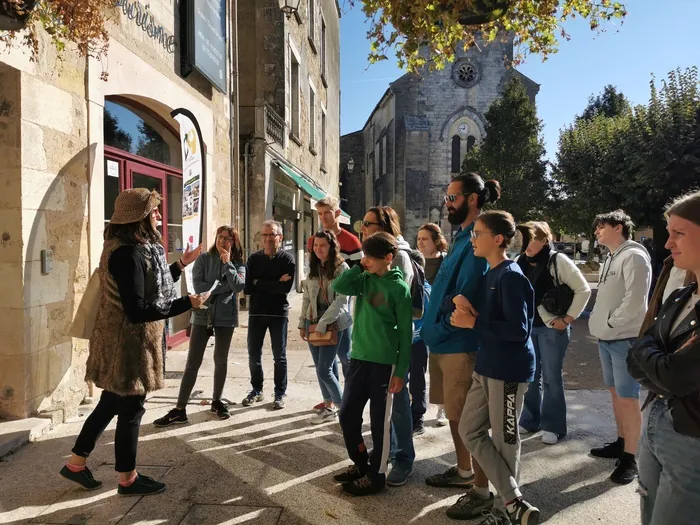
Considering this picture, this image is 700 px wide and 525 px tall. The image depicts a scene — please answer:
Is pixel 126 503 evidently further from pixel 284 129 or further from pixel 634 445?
pixel 284 129

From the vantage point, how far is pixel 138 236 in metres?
3.02

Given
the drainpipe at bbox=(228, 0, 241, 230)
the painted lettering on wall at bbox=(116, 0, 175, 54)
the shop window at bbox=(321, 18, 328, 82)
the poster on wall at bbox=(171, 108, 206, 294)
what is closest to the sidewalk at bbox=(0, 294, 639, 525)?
the poster on wall at bbox=(171, 108, 206, 294)

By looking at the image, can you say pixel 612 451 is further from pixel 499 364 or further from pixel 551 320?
pixel 499 364

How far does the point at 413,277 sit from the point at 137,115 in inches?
168

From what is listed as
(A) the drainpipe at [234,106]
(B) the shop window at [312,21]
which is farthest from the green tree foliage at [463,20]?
(B) the shop window at [312,21]

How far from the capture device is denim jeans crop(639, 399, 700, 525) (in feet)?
5.49

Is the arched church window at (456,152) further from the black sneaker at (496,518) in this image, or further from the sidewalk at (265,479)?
the black sneaker at (496,518)

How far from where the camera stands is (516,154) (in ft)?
92.4

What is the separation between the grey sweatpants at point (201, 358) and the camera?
4465 mm

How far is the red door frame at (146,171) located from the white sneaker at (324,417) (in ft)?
7.89

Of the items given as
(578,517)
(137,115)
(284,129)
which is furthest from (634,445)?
(284,129)

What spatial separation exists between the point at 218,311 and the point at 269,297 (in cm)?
52

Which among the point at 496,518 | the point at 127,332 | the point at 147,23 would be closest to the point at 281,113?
the point at 147,23

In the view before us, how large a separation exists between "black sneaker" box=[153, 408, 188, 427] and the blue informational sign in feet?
14.7
